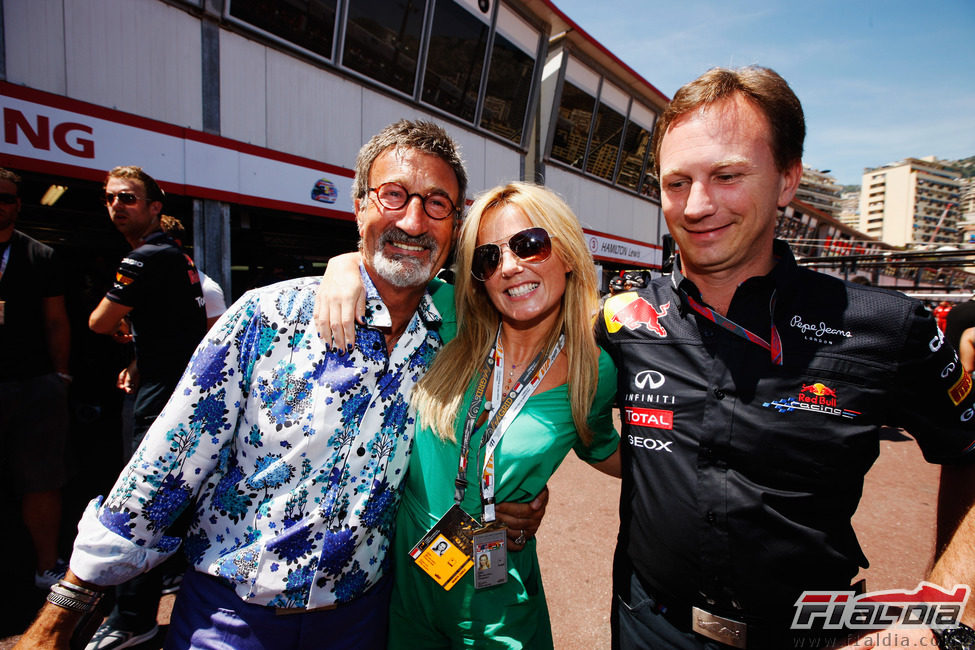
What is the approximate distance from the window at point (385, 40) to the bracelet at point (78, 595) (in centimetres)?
924

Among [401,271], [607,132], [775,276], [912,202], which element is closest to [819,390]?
[775,276]

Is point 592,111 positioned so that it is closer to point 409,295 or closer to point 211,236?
point 211,236

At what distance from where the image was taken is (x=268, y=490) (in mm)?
1510

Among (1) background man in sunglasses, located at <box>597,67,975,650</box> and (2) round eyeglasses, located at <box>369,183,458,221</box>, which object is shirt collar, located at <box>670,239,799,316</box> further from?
(2) round eyeglasses, located at <box>369,183,458,221</box>

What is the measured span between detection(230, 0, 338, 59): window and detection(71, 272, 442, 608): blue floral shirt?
782 cm

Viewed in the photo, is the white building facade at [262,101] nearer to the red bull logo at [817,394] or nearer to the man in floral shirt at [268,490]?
the man in floral shirt at [268,490]

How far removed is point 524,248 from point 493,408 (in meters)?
0.75

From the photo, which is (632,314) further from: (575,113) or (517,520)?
(575,113)

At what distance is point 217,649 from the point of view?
1471 mm

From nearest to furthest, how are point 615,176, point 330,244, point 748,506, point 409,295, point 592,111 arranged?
point 748,506 → point 409,295 → point 330,244 → point 592,111 → point 615,176

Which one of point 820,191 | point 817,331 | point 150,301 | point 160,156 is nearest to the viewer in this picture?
point 817,331

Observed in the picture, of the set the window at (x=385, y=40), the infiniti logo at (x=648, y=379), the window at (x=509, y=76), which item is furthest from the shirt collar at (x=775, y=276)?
the window at (x=509, y=76)

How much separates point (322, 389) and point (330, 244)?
1029cm

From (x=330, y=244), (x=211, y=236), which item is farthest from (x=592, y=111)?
(x=211, y=236)
